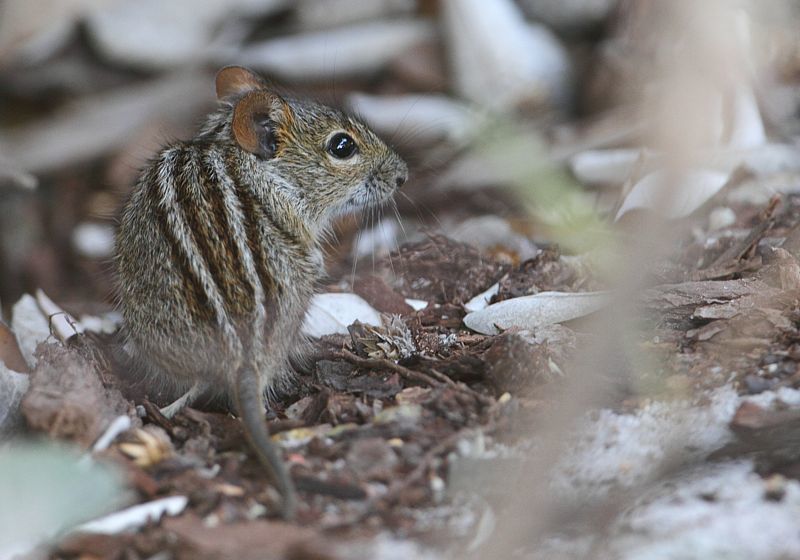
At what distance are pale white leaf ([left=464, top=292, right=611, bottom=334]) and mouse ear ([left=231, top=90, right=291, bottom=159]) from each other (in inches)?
35.7

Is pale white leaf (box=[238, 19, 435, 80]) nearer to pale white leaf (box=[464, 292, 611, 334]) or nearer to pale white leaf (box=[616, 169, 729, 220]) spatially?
pale white leaf (box=[616, 169, 729, 220])

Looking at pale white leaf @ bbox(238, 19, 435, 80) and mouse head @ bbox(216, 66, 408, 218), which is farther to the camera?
pale white leaf @ bbox(238, 19, 435, 80)

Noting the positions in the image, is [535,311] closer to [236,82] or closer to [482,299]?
[482,299]

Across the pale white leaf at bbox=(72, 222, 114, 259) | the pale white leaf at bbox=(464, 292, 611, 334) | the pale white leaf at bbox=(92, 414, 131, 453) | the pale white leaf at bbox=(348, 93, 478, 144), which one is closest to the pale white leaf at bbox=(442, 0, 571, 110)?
the pale white leaf at bbox=(348, 93, 478, 144)

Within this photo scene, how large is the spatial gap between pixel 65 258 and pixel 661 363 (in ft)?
13.8

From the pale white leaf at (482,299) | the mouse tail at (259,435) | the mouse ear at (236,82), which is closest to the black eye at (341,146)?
the mouse ear at (236,82)

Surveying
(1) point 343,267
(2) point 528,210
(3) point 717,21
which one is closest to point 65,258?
(1) point 343,267

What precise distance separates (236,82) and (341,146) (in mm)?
494

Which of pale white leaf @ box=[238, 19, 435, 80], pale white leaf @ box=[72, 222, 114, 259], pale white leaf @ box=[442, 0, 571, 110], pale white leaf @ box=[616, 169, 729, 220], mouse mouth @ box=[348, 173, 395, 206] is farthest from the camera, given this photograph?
pale white leaf @ box=[238, 19, 435, 80]

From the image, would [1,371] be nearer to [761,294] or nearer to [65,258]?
[761,294]

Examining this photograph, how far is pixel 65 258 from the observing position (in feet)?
19.0

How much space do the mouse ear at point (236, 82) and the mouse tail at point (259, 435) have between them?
4.58 feet

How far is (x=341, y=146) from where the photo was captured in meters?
3.49

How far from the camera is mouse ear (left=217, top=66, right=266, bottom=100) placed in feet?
11.8
